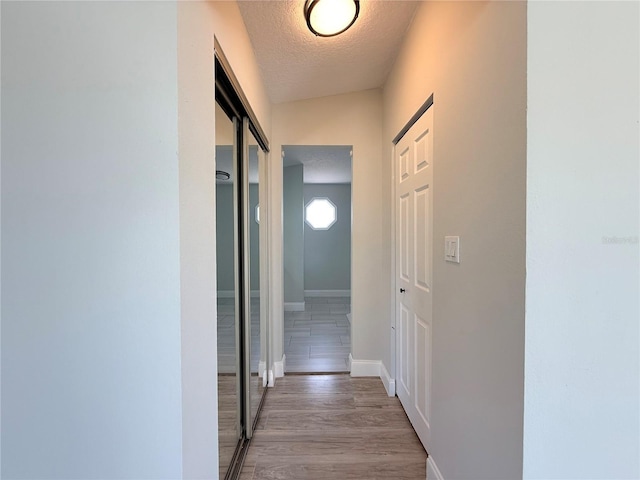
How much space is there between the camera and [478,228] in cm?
104

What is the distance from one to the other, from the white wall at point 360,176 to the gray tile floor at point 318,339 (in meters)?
0.38

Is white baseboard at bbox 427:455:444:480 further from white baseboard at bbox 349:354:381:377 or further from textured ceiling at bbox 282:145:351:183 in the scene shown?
textured ceiling at bbox 282:145:351:183

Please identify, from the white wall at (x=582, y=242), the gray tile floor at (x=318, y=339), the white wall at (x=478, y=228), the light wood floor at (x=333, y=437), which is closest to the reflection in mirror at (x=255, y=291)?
the light wood floor at (x=333, y=437)

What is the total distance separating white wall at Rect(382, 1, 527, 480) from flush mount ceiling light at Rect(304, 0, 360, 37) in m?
0.40

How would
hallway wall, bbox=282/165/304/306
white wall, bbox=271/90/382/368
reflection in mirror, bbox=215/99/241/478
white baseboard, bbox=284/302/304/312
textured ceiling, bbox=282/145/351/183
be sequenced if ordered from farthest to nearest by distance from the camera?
1. white baseboard, bbox=284/302/304/312
2. hallway wall, bbox=282/165/304/306
3. textured ceiling, bbox=282/145/351/183
4. white wall, bbox=271/90/382/368
5. reflection in mirror, bbox=215/99/241/478

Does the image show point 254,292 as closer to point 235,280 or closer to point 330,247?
point 235,280

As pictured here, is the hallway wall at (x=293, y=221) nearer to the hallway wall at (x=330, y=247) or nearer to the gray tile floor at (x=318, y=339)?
the gray tile floor at (x=318, y=339)

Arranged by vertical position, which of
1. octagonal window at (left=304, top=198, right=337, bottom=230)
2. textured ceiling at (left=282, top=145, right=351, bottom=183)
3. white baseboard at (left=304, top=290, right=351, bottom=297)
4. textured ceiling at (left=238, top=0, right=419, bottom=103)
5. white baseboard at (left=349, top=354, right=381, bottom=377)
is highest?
textured ceiling at (left=238, top=0, right=419, bottom=103)

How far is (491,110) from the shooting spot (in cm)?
95

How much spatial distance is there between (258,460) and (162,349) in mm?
1269

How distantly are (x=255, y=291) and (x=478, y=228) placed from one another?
1427 millimetres

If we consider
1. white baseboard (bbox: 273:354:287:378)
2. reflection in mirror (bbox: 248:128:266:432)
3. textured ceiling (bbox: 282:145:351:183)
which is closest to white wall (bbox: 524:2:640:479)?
reflection in mirror (bbox: 248:128:266:432)

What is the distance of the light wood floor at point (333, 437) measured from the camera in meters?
1.54

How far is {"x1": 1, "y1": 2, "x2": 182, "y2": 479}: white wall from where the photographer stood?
2.51 feet
